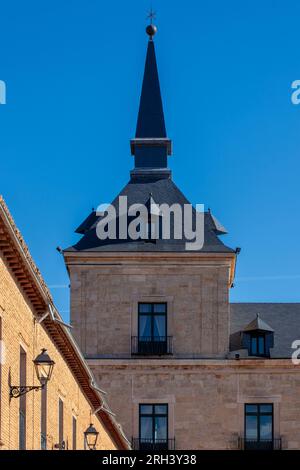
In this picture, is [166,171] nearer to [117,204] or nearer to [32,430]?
[117,204]

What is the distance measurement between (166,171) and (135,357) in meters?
9.07

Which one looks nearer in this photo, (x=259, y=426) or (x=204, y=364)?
(x=204, y=364)

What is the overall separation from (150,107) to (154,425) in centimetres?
1507

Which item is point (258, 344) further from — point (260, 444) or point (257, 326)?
point (260, 444)

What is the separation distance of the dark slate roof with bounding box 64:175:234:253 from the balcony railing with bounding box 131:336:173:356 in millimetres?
3462

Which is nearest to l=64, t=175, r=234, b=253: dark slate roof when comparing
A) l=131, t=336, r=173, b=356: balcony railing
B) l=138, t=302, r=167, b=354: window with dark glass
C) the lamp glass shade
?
l=138, t=302, r=167, b=354: window with dark glass

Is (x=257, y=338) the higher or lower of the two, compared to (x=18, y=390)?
higher

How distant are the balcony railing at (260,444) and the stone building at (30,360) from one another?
71.3 ft

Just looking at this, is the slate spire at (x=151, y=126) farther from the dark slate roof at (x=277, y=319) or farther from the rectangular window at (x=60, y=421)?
the rectangular window at (x=60, y=421)

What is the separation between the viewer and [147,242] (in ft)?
190

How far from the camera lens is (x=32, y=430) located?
86.5 feet

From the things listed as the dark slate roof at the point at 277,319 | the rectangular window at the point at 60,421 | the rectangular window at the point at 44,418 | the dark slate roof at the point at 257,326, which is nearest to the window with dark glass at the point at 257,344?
the dark slate roof at the point at 257,326

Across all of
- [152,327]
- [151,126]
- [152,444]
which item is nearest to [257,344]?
[152,327]
